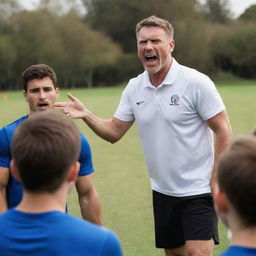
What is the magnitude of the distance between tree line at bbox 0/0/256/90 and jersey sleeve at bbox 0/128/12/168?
210 feet

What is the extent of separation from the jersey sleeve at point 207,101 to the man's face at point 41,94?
1146 millimetres

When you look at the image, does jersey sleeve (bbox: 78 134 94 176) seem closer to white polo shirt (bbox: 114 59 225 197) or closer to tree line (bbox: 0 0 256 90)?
white polo shirt (bbox: 114 59 225 197)

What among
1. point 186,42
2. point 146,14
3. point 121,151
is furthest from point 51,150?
point 146,14

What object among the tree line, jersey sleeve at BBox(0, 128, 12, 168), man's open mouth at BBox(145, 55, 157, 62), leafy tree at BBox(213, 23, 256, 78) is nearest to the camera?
jersey sleeve at BBox(0, 128, 12, 168)

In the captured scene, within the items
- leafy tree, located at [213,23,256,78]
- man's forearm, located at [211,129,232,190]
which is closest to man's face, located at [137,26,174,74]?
man's forearm, located at [211,129,232,190]

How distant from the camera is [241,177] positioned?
2127mm

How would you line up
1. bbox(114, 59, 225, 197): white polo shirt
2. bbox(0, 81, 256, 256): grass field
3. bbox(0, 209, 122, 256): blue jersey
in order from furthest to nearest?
bbox(0, 81, 256, 256): grass field, bbox(114, 59, 225, 197): white polo shirt, bbox(0, 209, 122, 256): blue jersey

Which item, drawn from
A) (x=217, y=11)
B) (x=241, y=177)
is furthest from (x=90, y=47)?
(x=241, y=177)

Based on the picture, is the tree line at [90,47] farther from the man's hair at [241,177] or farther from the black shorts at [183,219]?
the man's hair at [241,177]

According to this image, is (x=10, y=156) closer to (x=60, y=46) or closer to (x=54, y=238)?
(x=54, y=238)

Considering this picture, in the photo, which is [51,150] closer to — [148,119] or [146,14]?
[148,119]

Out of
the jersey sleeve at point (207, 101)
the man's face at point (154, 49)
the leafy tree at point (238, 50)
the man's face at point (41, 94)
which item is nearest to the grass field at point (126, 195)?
the jersey sleeve at point (207, 101)

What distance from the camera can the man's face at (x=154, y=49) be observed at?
485 centimetres

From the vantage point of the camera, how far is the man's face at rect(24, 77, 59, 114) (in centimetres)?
439
